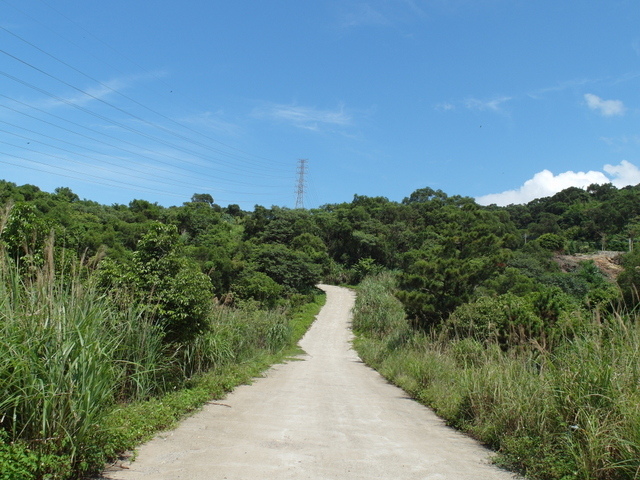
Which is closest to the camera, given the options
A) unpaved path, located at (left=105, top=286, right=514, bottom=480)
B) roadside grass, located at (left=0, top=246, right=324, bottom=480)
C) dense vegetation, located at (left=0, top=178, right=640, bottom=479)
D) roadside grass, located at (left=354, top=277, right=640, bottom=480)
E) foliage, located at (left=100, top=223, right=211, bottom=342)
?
roadside grass, located at (left=0, top=246, right=324, bottom=480)

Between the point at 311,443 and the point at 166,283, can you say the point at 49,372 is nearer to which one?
the point at 311,443

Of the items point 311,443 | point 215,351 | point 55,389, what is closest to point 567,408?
point 311,443

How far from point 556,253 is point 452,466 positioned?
61380mm

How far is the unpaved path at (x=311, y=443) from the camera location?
174 inches

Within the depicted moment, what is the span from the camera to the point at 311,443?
554cm

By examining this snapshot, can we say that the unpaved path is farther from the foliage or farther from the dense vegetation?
the foliage

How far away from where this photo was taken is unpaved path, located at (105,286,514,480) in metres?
4.42

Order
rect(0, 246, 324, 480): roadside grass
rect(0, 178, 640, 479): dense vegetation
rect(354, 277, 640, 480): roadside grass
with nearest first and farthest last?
rect(0, 246, 324, 480): roadside grass
rect(0, 178, 640, 479): dense vegetation
rect(354, 277, 640, 480): roadside grass

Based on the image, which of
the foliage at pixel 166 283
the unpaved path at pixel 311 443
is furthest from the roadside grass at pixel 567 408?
the foliage at pixel 166 283

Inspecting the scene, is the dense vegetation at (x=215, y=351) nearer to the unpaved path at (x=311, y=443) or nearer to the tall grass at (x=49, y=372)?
the tall grass at (x=49, y=372)

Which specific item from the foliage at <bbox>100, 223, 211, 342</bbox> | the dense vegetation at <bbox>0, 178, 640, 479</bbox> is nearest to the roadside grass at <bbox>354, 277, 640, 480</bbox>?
the dense vegetation at <bbox>0, 178, 640, 479</bbox>

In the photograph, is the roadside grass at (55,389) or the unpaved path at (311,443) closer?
the roadside grass at (55,389)

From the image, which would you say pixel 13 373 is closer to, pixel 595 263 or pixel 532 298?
pixel 532 298

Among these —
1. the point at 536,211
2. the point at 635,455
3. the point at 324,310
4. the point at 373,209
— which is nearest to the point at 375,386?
the point at 635,455
